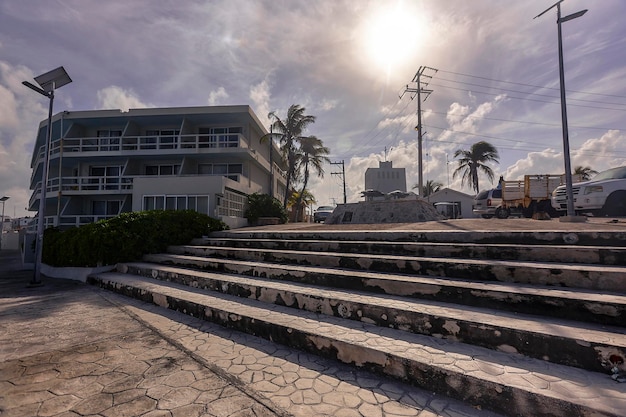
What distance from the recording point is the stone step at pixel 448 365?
1716 millimetres

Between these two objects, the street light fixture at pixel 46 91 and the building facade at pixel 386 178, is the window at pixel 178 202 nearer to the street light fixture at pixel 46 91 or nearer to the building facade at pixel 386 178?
the street light fixture at pixel 46 91

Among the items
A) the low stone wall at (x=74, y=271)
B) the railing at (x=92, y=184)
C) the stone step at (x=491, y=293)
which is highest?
the railing at (x=92, y=184)

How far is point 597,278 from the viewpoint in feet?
9.02

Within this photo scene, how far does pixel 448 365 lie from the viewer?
6.96 ft

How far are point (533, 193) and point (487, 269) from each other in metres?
14.6

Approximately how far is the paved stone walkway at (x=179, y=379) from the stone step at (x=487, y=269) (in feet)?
6.05

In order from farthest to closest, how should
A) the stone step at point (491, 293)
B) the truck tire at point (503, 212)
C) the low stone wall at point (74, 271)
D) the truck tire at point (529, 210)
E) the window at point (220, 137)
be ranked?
1. the window at point (220, 137)
2. the truck tire at point (503, 212)
3. the truck tire at point (529, 210)
4. the low stone wall at point (74, 271)
5. the stone step at point (491, 293)

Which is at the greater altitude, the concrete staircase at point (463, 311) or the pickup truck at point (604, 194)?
the pickup truck at point (604, 194)

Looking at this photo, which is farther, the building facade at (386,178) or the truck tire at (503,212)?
the building facade at (386,178)

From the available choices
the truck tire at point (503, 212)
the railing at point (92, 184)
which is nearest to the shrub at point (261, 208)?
the railing at point (92, 184)

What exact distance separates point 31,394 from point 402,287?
11.9 feet

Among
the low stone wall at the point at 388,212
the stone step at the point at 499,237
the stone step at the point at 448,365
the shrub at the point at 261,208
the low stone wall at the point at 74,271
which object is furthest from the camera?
the shrub at the point at 261,208

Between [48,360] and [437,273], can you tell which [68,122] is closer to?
[48,360]

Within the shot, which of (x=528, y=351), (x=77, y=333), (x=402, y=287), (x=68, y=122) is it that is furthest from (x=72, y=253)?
(x=68, y=122)
